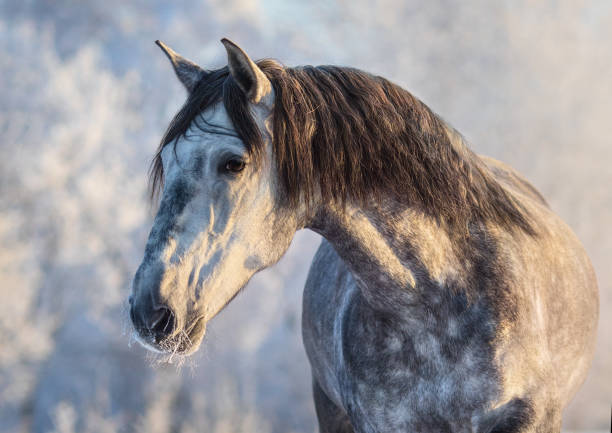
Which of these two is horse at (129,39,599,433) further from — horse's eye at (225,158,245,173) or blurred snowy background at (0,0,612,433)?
blurred snowy background at (0,0,612,433)

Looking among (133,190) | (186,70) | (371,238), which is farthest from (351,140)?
(133,190)

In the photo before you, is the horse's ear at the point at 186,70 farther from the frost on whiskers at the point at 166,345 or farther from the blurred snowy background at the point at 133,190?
the blurred snowy background at the point at 133,190

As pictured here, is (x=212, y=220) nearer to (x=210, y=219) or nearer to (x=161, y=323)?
(x=210, y=219)

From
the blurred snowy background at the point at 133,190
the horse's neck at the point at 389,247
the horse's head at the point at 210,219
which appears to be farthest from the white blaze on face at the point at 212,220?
the blurred snowy background at the point at 133,190

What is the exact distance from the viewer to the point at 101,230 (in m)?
2.60

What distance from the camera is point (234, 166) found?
0.69 m

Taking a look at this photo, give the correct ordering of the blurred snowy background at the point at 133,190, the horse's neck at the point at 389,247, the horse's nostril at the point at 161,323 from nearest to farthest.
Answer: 1. the horse's nostril at the point at 161,323
2. the horse's neck at the point at 389,247
3. the blurred snowy background at the point at 133,190

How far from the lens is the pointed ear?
679 millimetres

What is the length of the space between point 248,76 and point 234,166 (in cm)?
12

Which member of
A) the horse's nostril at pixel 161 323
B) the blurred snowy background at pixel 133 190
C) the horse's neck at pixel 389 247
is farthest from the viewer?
the blurred snowy background at pixel 133 190

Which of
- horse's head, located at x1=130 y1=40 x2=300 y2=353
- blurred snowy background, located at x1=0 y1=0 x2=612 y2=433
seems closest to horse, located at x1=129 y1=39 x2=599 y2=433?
horse's head, located at x1=130 y1=40 x2=300 y2=353

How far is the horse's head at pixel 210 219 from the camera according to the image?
0.64 meters

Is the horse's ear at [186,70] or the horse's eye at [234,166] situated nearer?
the horse's eye at [234,166]

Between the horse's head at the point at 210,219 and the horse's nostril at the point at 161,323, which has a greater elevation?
the horse's head at the point at 210,219
